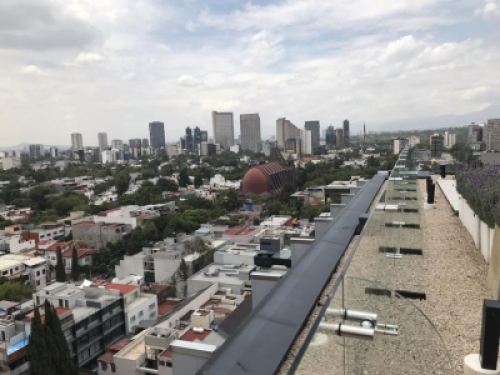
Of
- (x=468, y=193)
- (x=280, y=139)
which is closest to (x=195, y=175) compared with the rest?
(x=468, y=193)

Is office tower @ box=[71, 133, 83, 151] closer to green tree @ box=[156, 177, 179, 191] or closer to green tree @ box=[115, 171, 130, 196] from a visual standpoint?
green tree @ box=[115, 171, 130, 196]

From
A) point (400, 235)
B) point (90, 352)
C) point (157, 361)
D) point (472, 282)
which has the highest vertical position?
point (400, 235)

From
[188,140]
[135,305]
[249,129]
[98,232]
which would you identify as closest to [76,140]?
[188,140]

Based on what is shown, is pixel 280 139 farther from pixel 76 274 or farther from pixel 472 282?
pixel 472 282

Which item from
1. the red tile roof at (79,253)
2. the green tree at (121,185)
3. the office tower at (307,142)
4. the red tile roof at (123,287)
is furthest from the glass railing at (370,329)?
the office tower at (307,142)

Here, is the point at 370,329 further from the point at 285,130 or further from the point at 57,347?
the point at 285,130

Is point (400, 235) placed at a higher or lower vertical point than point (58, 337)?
higher

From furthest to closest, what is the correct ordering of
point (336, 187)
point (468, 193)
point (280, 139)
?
point (280, 139), point (336, 187), point (468, 193)
